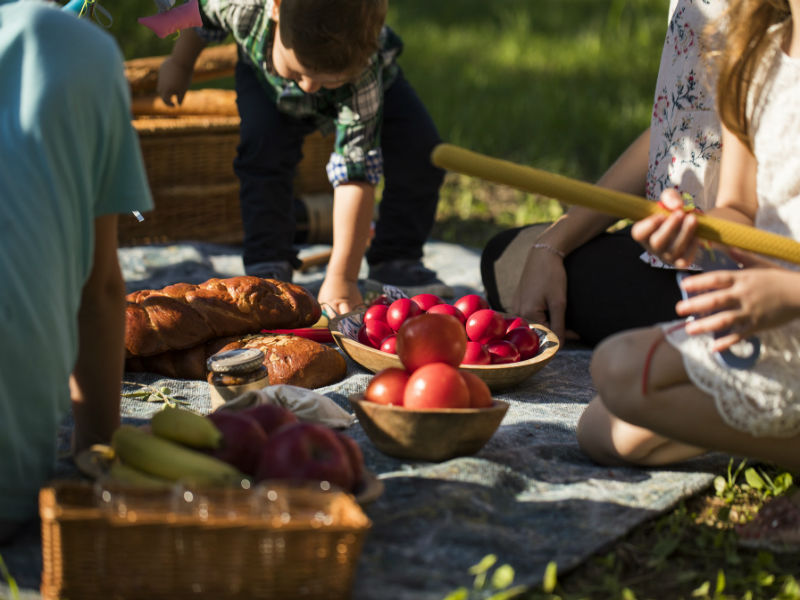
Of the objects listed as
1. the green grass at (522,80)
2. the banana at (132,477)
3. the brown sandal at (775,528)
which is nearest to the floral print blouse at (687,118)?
the brown sandal at (775,528)

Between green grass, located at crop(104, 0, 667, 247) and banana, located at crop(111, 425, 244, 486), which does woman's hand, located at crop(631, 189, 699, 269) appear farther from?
green grass, located at crop(104, 0, 667, 247)

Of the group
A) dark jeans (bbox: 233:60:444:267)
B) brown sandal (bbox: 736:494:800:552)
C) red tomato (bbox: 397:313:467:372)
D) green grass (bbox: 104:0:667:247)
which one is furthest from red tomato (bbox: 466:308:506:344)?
green grass (bbox: 104:0:667:247)

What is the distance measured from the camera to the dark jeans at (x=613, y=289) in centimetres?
264

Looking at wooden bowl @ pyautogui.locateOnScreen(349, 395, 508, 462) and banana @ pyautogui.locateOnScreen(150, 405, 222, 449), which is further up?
banana @ pyautogui.locateOnScreen(150, 405, 222, 449)

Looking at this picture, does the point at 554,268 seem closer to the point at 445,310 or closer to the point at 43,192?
the point at 445,310

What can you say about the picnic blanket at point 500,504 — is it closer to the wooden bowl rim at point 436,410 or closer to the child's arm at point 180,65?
the wooden bowl rim at point 436,410

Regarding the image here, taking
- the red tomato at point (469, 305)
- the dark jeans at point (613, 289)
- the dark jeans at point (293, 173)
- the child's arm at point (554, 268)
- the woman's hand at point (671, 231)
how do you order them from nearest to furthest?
the woman's hand at point (671, 231)
the red tomato at point (469, 305)
the dark jeans at point (613, 289)
the child's arm at point (554, 268)
the dark jeans at point (293, 173)

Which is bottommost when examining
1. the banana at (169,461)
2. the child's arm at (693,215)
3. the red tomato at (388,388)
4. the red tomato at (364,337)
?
the red tomato at (364,337)

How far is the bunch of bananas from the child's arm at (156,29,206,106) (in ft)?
6.92

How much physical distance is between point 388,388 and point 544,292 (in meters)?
1.04

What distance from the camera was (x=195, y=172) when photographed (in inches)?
160

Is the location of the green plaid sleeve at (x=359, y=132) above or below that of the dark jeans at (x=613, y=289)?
above

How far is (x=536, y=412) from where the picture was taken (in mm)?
2289

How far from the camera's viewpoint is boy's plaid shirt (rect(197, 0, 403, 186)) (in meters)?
3.08
